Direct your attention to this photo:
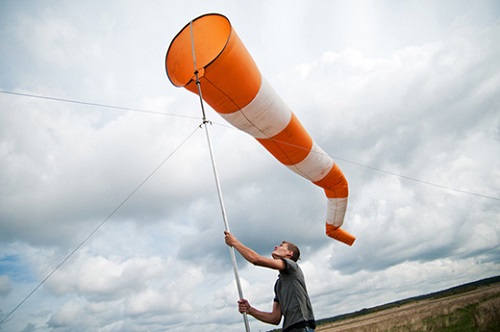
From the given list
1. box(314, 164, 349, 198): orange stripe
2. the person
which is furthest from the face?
box(314, 164, 349, 198): orange stripe

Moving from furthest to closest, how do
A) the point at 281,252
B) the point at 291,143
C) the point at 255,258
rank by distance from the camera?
the point at 291,143, the point at 281,252, the point at 255,258

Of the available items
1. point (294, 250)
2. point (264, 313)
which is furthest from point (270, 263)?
point (264, 313)

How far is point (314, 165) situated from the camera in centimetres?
621

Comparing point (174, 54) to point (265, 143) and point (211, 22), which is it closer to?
point (211, 22)

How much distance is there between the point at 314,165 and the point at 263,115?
2.15 metres

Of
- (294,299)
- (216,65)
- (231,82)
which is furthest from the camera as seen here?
(231,82)

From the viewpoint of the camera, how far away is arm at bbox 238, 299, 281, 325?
281cm

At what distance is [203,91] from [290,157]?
242 centimetres

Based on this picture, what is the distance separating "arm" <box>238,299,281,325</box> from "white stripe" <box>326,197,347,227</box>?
525 cm

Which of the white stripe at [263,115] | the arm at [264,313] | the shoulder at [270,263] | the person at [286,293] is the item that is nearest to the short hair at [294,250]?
the person at [286,293]

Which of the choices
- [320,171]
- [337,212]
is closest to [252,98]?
[320,171]

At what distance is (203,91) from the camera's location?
4.09 m

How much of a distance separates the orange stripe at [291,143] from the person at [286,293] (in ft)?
8.97

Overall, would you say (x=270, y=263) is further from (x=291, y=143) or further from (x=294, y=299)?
(x=291, y=143)
